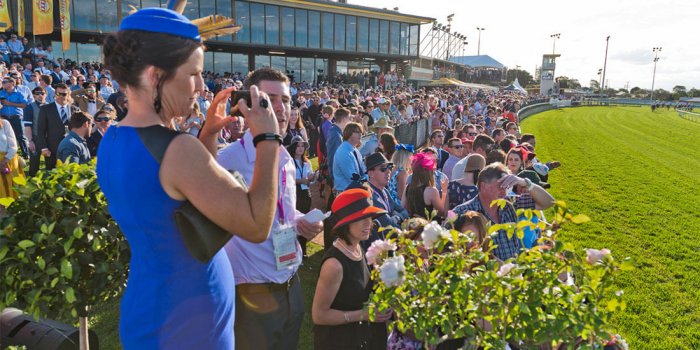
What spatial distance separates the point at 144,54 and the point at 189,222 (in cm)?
57

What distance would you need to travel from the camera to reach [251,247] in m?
2.67

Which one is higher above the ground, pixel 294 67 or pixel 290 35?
pixel 290 35

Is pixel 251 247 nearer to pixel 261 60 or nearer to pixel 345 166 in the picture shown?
pixel 345 166

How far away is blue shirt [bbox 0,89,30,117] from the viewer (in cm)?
1162

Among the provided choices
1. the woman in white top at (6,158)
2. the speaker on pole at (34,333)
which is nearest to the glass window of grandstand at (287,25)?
the woman in white top at (6,158)

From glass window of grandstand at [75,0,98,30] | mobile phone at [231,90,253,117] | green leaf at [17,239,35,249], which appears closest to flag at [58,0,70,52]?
glass window of grandstand at [75,0,98,30]

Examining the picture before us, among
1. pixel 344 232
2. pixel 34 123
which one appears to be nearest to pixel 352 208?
pixel 344 232

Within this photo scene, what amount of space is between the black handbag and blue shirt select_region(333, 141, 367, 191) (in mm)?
4557

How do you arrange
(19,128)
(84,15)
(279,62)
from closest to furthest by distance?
1. (19,128)
2. (84,15)
3. (279,62)

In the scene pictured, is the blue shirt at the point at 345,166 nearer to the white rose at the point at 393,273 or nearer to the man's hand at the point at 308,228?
the man's hand at the point at 308,228

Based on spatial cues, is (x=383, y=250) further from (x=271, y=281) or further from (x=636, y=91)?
(x=636, y=91)

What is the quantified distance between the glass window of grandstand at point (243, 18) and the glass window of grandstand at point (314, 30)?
17.4 ft

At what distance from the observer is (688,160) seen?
64.9 feet

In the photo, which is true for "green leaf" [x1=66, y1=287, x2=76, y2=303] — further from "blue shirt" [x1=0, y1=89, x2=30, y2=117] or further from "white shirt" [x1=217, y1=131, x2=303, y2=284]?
"blue shirt" [x1=0, y1=89, x2=30, y2=117]
